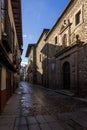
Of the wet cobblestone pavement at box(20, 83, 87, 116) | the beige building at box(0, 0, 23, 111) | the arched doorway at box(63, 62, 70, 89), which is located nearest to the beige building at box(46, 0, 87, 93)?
the arched doorway at box(63, 62, 70, 89)

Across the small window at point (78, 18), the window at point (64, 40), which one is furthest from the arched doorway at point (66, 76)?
the small window at point (78, 18)

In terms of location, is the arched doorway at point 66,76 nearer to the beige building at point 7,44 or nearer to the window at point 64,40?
the window at point 64,40

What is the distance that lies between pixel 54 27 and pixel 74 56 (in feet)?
28.6

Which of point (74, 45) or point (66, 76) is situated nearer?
point (74, 45)

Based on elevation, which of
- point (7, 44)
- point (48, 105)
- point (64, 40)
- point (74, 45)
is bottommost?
point (48, 105)

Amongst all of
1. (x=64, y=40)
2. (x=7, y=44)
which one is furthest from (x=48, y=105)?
(x=64, y=40)

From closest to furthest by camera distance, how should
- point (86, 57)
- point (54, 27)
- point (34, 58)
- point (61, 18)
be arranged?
point (86, 57) < point (61, 18) < point (54, 27) < point (34, 58)

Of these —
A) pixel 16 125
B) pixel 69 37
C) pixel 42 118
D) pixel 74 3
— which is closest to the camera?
pixel 16 125

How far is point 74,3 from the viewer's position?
57.0ft

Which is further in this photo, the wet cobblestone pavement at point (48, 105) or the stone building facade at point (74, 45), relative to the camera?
the stone building facade at point (74, 45)

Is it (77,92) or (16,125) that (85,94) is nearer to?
(77,92)

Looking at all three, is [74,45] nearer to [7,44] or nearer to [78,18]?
[78,18]

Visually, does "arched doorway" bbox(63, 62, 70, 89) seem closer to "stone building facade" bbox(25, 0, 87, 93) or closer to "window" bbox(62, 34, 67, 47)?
"stone building facade" bbox(25, 0, 87, 93)

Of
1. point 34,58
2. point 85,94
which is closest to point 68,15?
point 85,94
